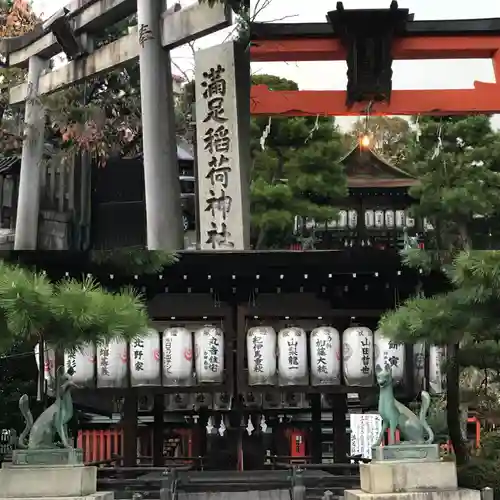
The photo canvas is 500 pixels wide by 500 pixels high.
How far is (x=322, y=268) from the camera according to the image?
39.0 feet

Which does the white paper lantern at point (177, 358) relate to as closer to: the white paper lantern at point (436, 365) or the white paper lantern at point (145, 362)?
the white paper lantern at point (145, 362)

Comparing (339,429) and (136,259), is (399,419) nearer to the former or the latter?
(339,429)

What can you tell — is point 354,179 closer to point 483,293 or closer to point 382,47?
point 382,47

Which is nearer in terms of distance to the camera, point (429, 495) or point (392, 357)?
point (429, 495)

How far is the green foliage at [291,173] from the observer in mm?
21125

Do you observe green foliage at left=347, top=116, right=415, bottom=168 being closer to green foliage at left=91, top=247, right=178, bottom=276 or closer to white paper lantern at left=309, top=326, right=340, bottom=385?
white paper lantern at left=309, top=326, right=340, bottom=385

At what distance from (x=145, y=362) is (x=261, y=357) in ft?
5.85

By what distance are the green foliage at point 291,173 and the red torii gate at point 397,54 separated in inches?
380

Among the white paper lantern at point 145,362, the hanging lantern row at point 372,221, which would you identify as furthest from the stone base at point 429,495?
the hanging lantern row at point 372,221

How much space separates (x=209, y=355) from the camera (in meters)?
11.7

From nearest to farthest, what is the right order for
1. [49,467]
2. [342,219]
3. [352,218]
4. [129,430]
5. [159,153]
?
[159,153] → [49,467] → [129,430] → [342,219] → [352,218]

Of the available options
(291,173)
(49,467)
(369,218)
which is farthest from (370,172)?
(49,467)

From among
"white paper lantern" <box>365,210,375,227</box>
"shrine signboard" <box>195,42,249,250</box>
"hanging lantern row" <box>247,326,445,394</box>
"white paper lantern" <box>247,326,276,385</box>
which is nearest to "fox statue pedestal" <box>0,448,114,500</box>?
"shrine signboard" <box>195,42,249,250</box>

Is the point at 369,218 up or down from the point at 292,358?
up
